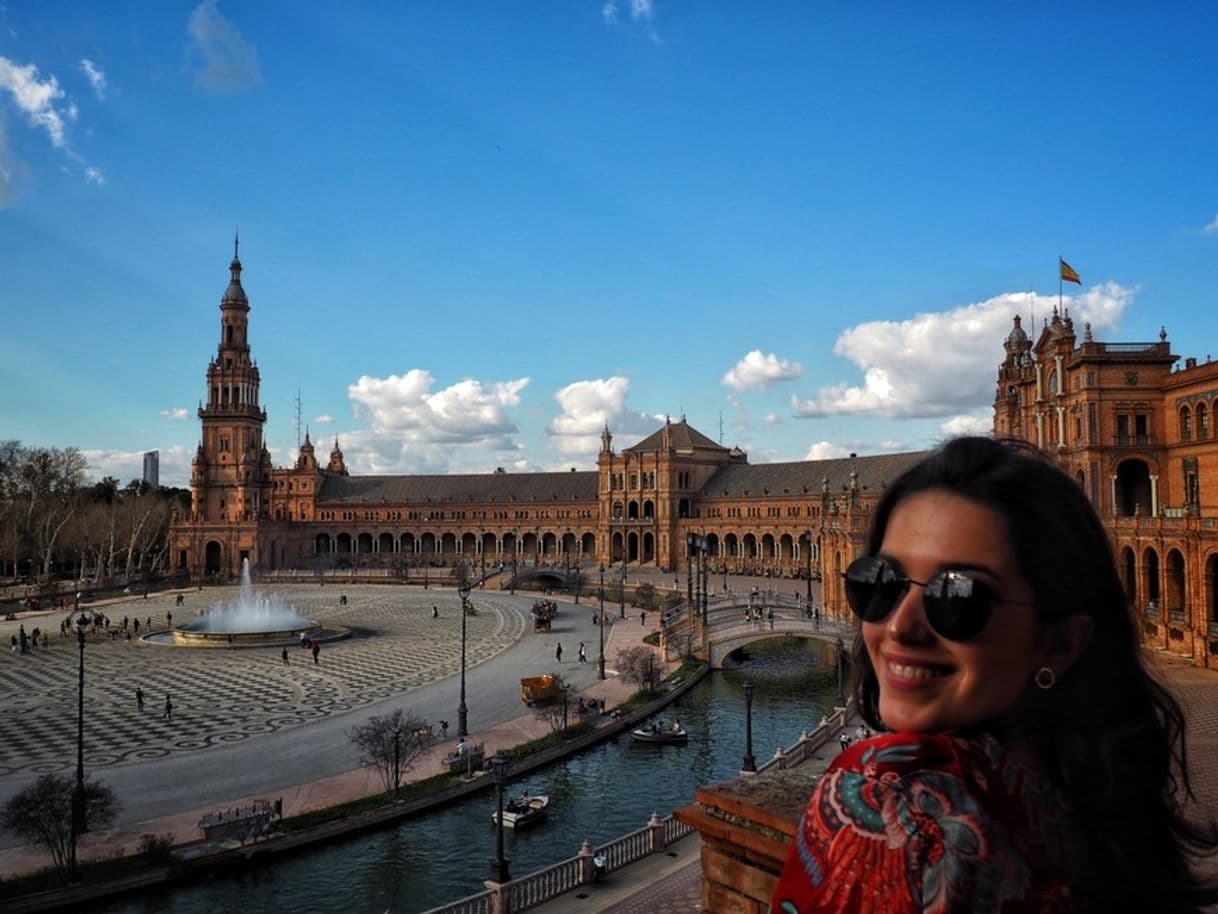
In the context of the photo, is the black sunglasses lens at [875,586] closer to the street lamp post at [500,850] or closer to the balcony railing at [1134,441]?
the street lamp post at [500,850]

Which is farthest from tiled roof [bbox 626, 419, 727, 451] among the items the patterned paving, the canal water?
the canal water

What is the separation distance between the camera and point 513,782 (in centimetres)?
2966

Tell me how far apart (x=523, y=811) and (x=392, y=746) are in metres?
4.67

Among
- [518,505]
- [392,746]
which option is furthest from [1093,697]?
[518,505]

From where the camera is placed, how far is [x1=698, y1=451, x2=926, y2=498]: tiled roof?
95.6 m

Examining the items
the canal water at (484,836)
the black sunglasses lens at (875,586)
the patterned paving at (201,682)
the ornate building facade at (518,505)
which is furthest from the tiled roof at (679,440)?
the black sunglasses lens at (875,586)

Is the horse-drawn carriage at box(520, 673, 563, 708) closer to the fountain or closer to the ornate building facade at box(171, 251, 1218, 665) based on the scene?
the fountain

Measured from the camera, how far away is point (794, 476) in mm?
103062

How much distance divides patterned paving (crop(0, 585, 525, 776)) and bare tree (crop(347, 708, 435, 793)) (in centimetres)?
838

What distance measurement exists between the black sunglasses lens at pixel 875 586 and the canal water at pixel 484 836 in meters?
19.9

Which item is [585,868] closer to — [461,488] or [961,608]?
[961,608]

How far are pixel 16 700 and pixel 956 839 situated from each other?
4866cm

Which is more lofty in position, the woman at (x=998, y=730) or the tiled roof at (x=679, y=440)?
the tiled roof at (x=679, y=440)

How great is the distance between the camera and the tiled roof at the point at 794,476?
95.6 meters
